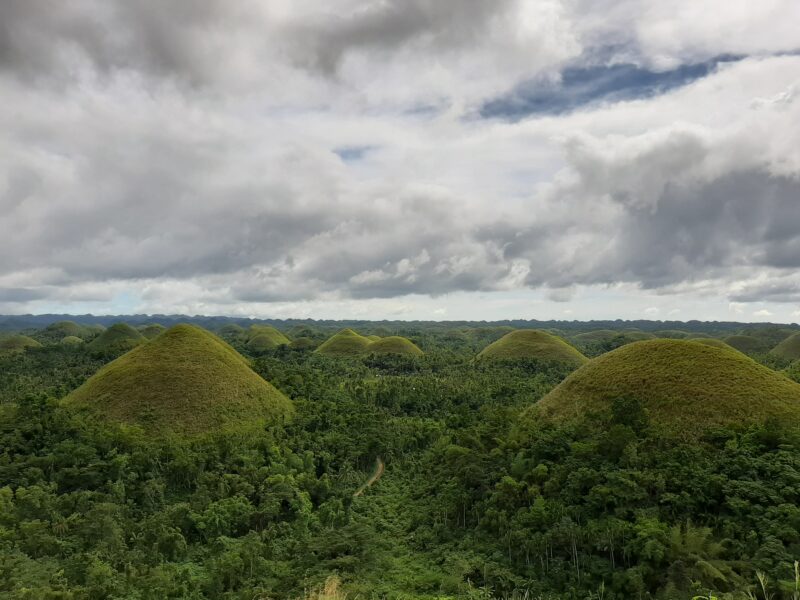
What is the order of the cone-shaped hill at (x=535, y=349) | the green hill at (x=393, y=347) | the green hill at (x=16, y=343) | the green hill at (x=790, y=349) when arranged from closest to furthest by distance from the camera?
1. the cone-shaped hill at (x=535, y=349)
2. the green hill at (x=790, y=349)
3. the green hill at (x=393, y=347)
4. the green hill at (x=16, y=343)

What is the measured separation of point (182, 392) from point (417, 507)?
22524 mm

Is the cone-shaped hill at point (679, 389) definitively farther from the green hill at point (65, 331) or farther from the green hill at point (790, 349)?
the green hill at point (65, 331)

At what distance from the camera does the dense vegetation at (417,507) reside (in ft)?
58.5

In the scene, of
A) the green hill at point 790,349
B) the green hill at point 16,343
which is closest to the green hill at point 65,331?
the green hill at point 16,343

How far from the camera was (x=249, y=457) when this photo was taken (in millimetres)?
29922

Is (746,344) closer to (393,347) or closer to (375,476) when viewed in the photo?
(393,347)

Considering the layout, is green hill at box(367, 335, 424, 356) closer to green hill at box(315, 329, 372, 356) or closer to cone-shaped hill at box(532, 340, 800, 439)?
green hill at box(315, 329, 372, 356)

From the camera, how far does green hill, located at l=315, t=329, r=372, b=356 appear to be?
334ft

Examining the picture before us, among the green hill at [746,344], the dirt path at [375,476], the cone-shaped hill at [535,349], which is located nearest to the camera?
the dirt path at [375,476]

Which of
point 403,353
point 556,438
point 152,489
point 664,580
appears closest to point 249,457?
point 152,489

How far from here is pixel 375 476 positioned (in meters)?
34.4

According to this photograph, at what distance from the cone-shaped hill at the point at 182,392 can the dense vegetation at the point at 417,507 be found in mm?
1625

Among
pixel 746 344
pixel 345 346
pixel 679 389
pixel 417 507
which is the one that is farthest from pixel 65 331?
pixel 746 344

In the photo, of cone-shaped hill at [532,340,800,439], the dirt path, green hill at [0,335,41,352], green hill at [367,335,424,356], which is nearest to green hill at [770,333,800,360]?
green hill at [367,335,424,356]
